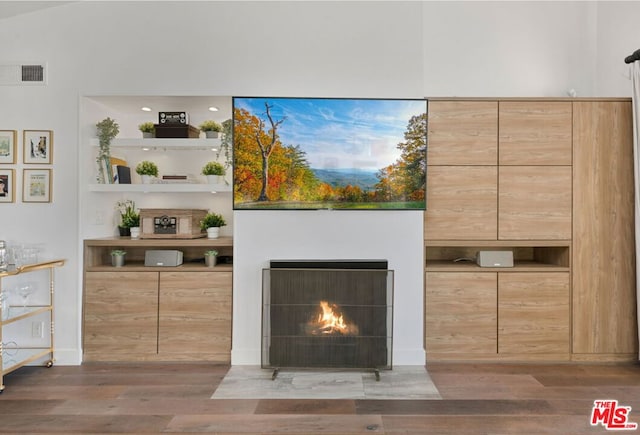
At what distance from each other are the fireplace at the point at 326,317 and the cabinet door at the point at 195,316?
0.43 m

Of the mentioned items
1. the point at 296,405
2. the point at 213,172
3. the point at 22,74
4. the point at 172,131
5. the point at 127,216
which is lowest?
the point at 296,405

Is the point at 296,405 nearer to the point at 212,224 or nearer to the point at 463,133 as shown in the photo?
the point at 212,224

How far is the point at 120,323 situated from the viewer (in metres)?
3.33

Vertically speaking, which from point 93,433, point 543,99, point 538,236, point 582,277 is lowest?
point 93,433

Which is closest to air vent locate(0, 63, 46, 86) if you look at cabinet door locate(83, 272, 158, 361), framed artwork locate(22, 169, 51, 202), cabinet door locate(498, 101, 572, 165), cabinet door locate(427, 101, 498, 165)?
framed artwork locate(22, 169, 51, 202)

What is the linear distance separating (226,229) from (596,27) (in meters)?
4.06

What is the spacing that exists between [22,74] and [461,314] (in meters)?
4.14

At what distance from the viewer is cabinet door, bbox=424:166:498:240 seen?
3373mm

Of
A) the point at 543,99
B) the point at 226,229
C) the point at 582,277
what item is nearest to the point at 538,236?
the point at 582,277

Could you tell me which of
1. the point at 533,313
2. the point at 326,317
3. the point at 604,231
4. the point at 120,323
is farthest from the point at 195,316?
the point at 604,231

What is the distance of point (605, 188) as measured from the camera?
3.38 metres

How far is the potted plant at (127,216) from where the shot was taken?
11.8 feet

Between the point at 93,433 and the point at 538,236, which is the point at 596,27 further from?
the point at 93,433

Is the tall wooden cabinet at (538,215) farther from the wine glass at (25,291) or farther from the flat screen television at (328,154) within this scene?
the wine glass at (25,291)
